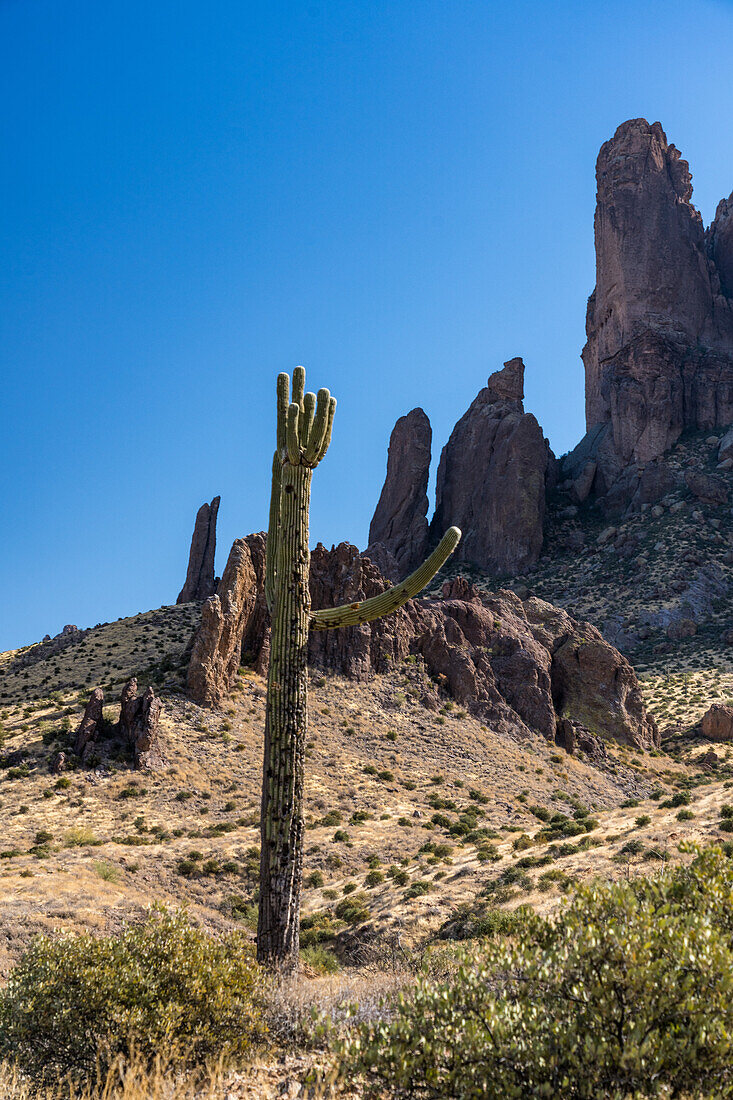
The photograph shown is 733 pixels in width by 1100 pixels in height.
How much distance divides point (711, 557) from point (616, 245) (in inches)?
1874

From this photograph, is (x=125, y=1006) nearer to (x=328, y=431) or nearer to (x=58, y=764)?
(x=328, y=431)

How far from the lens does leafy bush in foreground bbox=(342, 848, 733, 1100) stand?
15.5 feet

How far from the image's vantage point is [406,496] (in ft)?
250

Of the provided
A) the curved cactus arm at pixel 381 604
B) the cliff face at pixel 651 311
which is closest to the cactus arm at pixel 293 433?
the curved cactus arm at pixel 381 604

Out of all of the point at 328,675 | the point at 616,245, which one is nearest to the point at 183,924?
the point at 328,675

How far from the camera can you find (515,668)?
39531 millimetres

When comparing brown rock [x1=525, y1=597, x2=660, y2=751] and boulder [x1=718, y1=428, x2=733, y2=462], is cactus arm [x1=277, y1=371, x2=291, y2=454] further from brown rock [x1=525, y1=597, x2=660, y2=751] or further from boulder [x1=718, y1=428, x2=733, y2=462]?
boulder [x1=718, y1=428, x2=733, y2=462]

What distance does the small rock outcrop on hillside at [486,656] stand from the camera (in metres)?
36.1

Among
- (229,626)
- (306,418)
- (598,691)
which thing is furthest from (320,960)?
(598,691)

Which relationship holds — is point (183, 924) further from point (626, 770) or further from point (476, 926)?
point (626, 770)

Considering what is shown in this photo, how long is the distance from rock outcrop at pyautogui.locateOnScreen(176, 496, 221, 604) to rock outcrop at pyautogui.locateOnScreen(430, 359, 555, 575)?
26246 mm

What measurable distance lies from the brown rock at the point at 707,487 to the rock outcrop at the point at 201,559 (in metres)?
46.3

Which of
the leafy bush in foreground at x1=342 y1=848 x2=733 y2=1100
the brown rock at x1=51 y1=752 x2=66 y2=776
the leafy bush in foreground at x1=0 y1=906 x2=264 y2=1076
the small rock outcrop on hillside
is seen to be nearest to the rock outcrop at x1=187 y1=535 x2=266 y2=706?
the small rock outcrop on hillside

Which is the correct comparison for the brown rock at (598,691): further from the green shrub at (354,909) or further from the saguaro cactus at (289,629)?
the saguaro cactus at (289,629)
